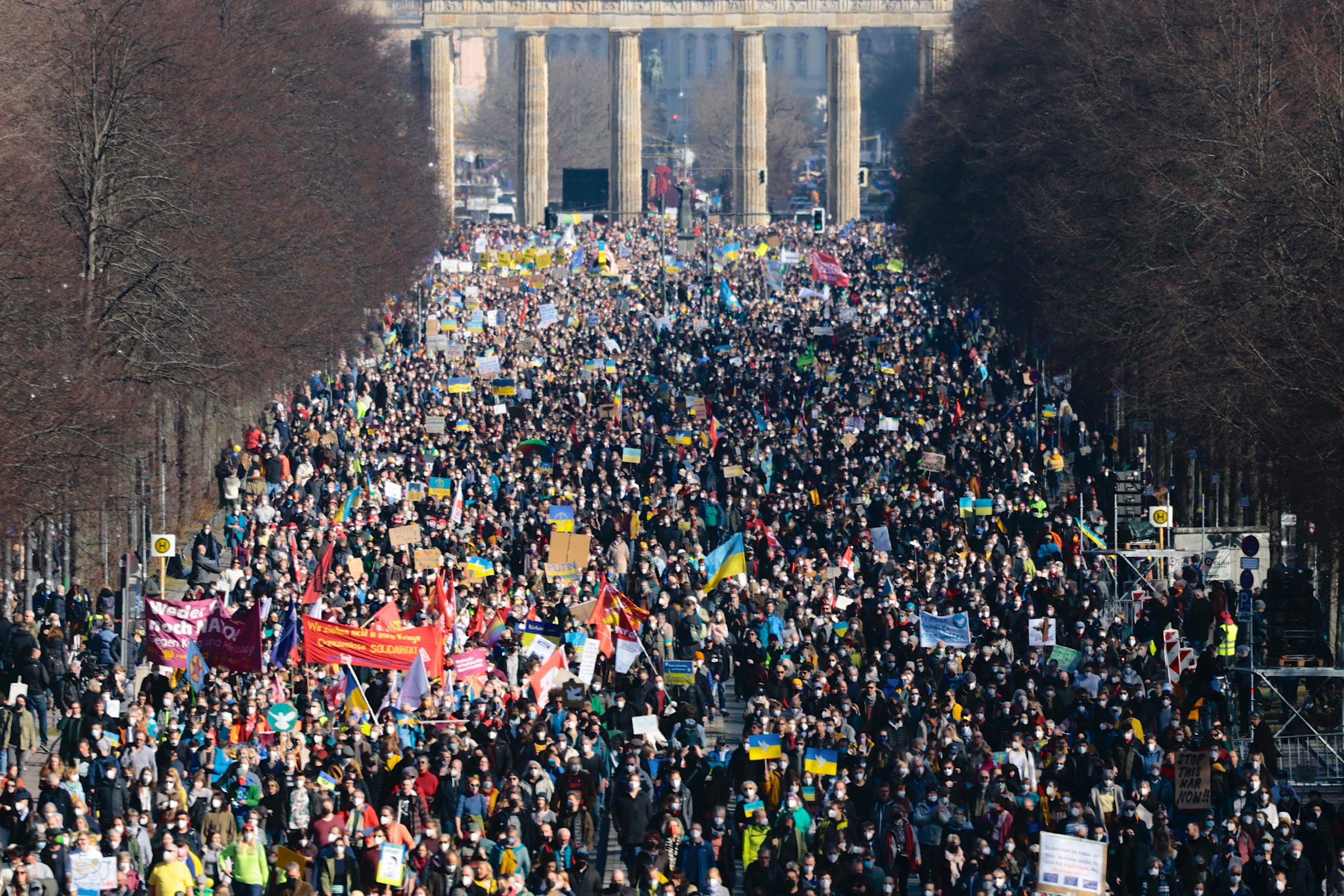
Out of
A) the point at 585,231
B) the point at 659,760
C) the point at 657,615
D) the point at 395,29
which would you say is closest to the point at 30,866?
the point at 659,760

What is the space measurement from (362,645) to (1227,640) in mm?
10699

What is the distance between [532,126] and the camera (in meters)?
149

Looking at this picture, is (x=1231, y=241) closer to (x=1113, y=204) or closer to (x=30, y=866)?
(x=1113, y=204)

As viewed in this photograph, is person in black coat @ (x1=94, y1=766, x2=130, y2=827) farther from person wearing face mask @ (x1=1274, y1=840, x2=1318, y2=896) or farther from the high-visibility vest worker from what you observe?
the high-visibility vest worker

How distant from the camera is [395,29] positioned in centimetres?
17475

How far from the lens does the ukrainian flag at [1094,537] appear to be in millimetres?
42750

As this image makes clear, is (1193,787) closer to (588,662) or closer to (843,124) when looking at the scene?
(588,662)

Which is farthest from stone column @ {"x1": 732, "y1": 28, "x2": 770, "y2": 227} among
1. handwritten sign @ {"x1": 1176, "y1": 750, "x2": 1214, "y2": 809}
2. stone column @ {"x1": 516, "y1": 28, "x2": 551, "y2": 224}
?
handwritten sign @ {"x1": 1176, "y1": 750, "x2": 1214, "y2": 809}

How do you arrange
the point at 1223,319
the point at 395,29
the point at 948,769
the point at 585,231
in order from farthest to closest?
1. the point at 395,29
2. the point at 585,231
3. the point at 1223,319
4. the point at 948,769

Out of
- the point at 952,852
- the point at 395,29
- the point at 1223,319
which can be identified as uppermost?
the point at 395,29

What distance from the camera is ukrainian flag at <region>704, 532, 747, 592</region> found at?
3791 centimetres

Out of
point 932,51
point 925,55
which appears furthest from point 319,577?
point 925,55

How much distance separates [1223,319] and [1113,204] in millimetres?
14051

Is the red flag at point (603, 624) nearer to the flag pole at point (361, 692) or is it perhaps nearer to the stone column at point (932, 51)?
the flag pole at point (361, 692)
